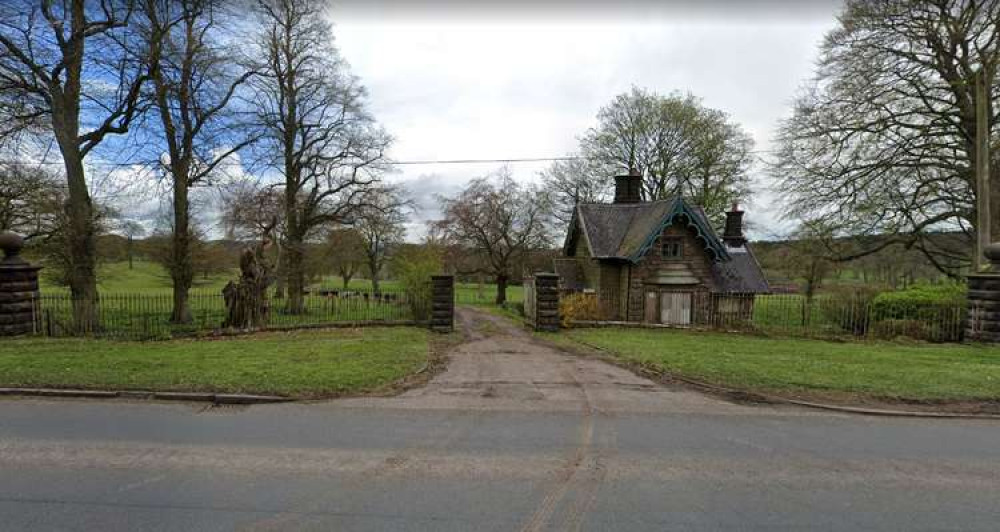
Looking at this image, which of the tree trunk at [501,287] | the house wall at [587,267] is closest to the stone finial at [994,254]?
the house wall at [587,267]

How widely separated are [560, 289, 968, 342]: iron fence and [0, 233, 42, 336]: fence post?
1655 cm

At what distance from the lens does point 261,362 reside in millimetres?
9016

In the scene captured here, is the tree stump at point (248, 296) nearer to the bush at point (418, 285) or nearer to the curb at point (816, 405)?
the bush at point (418, 285)

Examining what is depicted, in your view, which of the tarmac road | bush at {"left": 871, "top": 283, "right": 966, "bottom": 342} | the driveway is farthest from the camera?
bush at {"left": 871, "top": 283, "right": 966, "bottom": 342}

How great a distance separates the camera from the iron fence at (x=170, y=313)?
40.8 feet

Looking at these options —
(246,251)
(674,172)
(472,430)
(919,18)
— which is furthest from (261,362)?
(674,172)

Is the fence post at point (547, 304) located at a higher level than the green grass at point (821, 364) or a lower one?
higher

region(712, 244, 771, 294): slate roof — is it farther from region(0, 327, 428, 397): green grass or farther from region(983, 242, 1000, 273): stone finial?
region(0, 327, 428, 397): green grass

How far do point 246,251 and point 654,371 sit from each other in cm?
1346

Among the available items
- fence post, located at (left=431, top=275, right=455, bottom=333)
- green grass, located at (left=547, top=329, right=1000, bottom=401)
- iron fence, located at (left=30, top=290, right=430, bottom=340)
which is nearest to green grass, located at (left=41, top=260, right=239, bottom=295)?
iron fence, located at (left=30, top=290, right=430, bottom=340)

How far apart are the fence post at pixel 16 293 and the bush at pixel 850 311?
85.4 ft

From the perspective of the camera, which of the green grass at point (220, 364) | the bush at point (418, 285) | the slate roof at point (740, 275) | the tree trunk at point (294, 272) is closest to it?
the green grass at point (220, 364)

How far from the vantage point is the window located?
2031 centimetres

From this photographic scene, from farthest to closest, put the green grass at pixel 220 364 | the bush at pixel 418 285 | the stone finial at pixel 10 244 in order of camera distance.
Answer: the bush at pixel 418 285
the stone finial at pixel 10 244
the green grass at pixel 220 364
